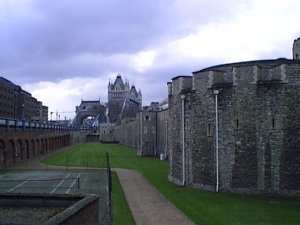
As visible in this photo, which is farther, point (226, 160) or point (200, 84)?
point (200, 84)

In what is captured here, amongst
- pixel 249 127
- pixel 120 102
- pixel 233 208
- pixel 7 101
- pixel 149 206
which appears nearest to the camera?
pixel 233 208

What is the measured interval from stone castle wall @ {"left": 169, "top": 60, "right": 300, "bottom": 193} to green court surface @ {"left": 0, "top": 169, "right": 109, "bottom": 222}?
652 centimetres

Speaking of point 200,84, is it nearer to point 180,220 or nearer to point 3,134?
point 180,220

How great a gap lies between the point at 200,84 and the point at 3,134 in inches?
902

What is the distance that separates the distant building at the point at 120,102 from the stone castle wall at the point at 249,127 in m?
119

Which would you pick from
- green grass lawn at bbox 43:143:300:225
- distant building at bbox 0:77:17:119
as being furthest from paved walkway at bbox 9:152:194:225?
distant building at bbox 0:77:17:119

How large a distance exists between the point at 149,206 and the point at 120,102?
152784 millimetres

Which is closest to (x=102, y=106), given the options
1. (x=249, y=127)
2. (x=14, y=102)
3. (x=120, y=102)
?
(x=120, y=102)

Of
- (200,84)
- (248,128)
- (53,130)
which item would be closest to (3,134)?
(200,84)

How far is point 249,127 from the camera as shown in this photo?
24.4 m

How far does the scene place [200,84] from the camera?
26906 millimetres

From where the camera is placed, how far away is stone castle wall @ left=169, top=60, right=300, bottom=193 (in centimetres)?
2367

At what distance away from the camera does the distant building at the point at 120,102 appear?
15096 centimetres

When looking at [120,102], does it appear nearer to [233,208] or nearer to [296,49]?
[296,49]
